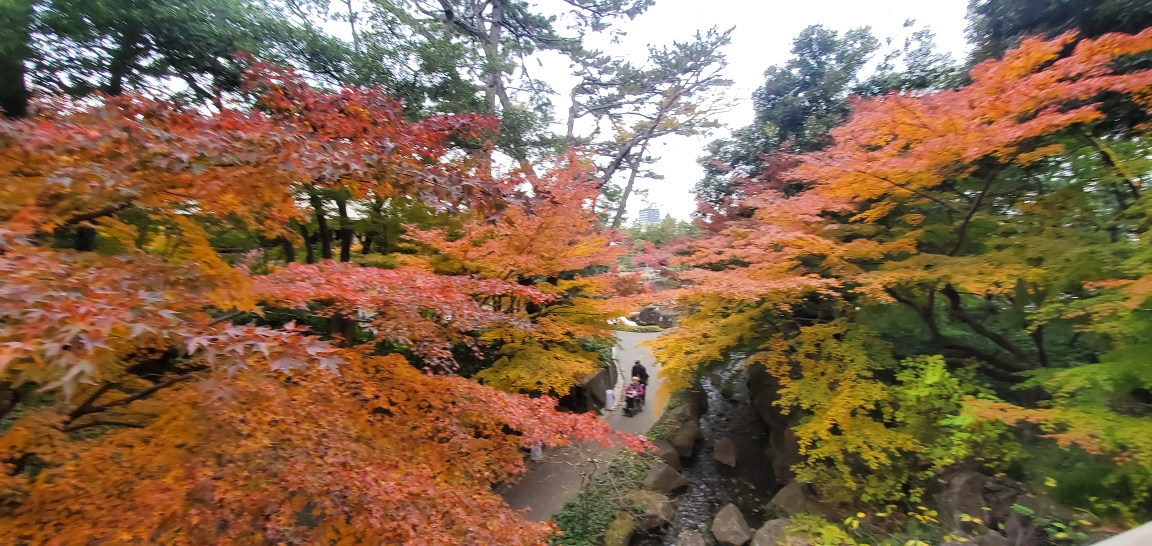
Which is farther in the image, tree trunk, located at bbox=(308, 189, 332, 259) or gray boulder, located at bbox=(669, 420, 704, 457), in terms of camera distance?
gray boulder, located at bbox=(669, 420, 704, 457)

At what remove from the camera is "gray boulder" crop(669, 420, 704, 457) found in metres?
9.41

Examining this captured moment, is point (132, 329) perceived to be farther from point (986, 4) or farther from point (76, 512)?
point (986, 4)

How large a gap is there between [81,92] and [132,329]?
18.0 ft

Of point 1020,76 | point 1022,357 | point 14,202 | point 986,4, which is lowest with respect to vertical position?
point 1022,357

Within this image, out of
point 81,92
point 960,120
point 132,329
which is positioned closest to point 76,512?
point 132,329

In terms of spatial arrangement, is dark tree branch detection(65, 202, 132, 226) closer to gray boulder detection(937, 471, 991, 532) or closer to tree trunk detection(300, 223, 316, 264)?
tree trunk detection(300, 223, 316, 264)

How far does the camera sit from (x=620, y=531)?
6566mm

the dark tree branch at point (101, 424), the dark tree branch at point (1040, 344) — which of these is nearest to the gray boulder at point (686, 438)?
the dark tree branch at point (1040, 344)

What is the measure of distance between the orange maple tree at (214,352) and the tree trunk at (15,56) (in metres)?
1.95

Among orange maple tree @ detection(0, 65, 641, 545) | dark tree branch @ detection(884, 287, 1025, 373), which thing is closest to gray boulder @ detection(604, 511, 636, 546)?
orange maple tree @ detection(0, 65, 641, 545)

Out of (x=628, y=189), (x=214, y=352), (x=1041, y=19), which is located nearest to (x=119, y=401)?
(x=214, y=352)

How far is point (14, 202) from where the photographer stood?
2059mm

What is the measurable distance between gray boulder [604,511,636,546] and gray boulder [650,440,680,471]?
2056mm

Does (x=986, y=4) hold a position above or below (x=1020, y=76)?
above
